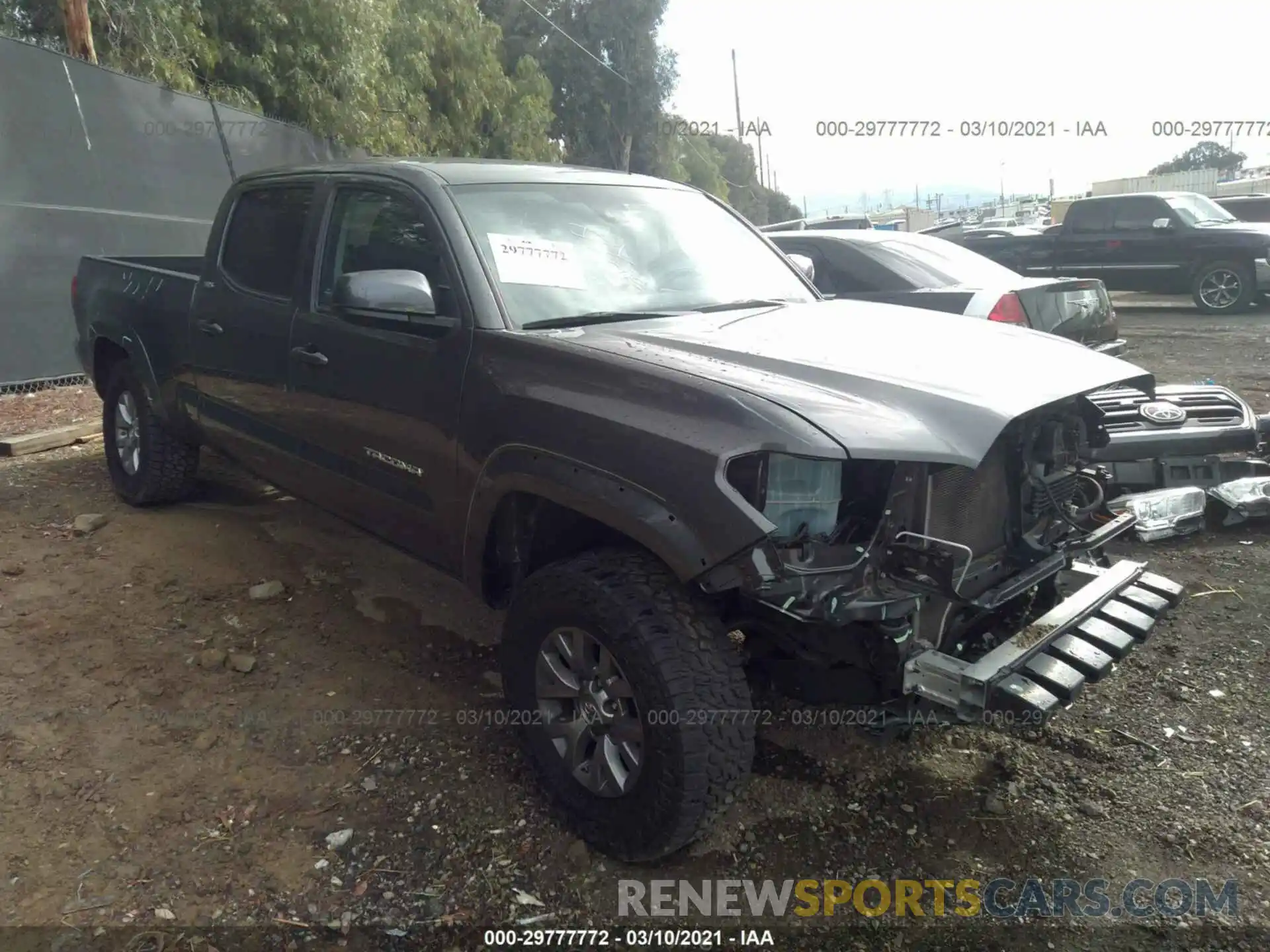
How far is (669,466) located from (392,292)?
3.96 feet

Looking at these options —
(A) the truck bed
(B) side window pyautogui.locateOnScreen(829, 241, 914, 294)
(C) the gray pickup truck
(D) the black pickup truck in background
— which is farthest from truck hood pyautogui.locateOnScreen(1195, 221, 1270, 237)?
(A) the truck bed

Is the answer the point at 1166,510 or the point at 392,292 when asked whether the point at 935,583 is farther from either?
the point at 1166,510

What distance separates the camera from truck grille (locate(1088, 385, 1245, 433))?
5051 mm

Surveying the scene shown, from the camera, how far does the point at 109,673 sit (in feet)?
12.3

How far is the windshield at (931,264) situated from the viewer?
679 cm

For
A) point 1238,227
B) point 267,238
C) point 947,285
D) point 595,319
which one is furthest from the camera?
point 1238,227

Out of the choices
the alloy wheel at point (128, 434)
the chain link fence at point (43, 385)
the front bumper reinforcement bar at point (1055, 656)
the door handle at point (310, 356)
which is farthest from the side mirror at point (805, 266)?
the chain link fence at point (43, 385)

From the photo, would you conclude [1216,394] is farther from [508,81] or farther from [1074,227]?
[508,81]

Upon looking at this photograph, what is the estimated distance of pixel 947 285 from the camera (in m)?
6.71

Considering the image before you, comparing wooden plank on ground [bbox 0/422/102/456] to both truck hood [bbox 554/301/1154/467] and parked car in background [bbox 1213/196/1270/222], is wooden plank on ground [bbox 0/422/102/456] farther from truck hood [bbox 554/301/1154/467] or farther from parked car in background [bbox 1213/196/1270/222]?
parked car in background [bbox 1213/196/1270/222]

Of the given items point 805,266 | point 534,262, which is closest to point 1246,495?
point 805,266

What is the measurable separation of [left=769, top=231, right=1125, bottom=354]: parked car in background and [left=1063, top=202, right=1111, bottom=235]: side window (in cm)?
789

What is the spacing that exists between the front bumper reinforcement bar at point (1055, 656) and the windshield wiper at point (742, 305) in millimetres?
1472

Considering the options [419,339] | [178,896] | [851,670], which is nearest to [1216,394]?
[851,670]
